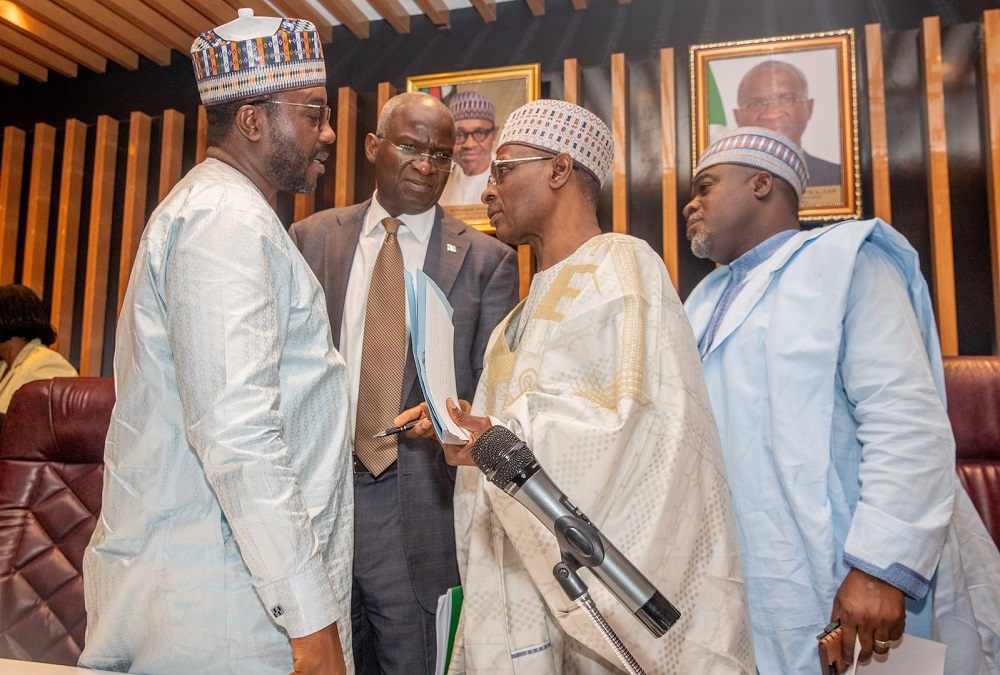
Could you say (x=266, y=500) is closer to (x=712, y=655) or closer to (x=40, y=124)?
(x=712, y=655)

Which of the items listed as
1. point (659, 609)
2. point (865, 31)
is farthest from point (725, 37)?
point (659, 609)

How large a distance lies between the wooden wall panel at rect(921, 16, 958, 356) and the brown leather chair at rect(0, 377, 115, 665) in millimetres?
3024

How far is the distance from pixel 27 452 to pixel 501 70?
2.45 metres

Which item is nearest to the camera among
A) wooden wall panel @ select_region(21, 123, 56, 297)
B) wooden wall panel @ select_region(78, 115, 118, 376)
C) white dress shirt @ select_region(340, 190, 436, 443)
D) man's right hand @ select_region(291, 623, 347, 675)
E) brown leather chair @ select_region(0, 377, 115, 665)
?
man's right hand @ select_region(291, 623, 347, 675)

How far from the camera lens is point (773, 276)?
1.86 m

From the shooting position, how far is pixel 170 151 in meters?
4.12

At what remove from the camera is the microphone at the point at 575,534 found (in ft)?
2.91

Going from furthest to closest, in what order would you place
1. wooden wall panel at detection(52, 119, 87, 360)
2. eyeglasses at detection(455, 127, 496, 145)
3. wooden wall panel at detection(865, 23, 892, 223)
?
wooden wall panel at detection(52, 119, 87, 360) < eyeglasses at detection(455, 127, 496, 145) < wooden wall panel at detection(865, 23, 892, 223)

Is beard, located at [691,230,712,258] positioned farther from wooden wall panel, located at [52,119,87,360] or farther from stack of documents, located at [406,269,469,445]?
wooden wall panel, located at [52,119,87,360]

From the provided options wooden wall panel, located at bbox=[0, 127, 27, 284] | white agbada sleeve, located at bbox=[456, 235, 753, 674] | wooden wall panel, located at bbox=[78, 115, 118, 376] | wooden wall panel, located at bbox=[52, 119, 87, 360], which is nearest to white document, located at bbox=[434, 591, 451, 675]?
white agbada sleeve, located at bbox=[456, 235, 753, 674]

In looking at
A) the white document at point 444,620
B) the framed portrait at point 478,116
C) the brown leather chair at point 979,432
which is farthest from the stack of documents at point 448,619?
the framed portrait at point 478,116

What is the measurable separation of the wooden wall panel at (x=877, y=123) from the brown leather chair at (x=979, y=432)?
2.86ft

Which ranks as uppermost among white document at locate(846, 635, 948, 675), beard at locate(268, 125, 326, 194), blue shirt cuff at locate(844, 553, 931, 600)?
beard at locate(268, 125, 326, 194)

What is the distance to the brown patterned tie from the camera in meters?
1.93
